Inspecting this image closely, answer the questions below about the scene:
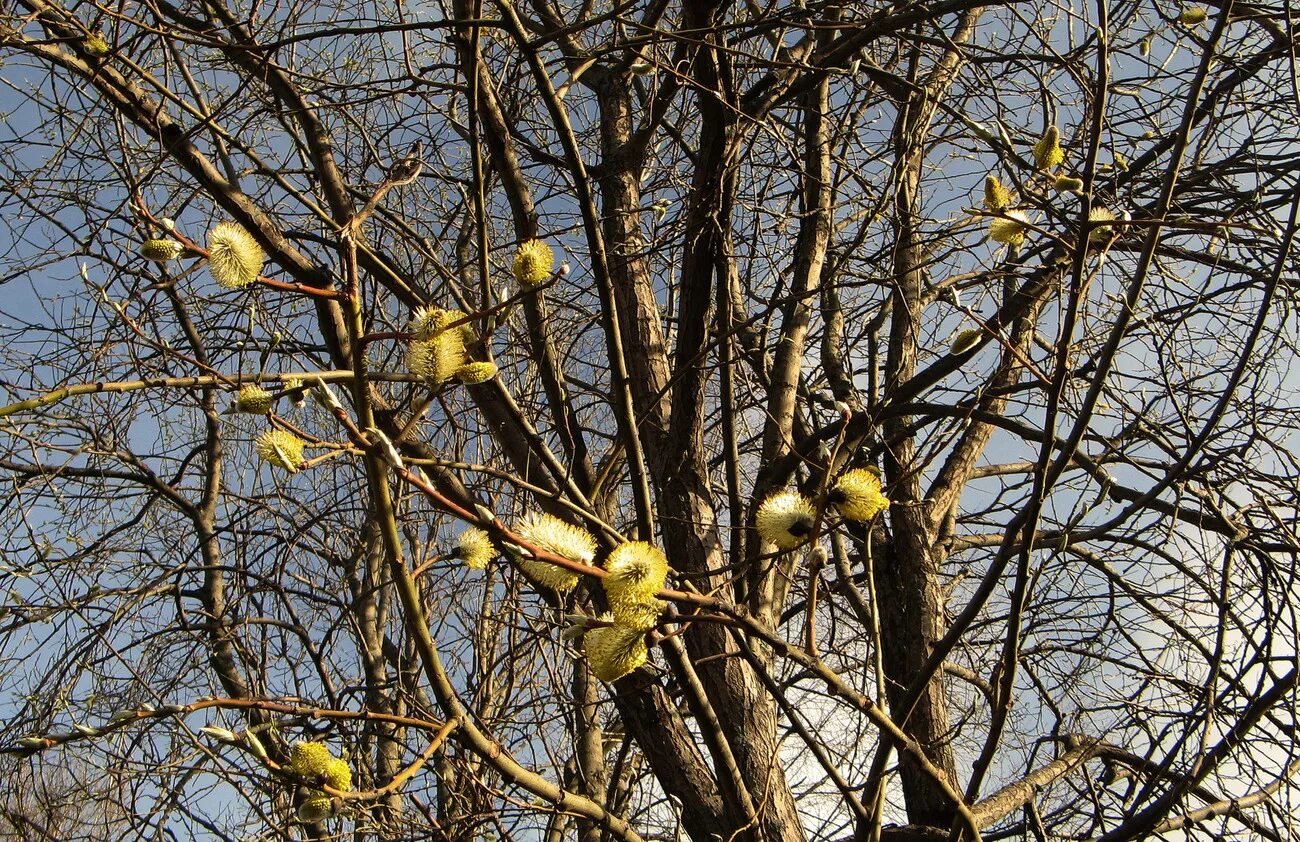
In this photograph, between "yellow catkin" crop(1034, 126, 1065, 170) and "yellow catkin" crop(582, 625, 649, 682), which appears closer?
"yellow catkin" crop(582, 625, 649, 682)

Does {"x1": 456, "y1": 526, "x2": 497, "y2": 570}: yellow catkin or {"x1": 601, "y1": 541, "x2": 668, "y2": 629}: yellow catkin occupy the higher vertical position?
{"x1": 456, "y1": 526, "x2": 497, "y2": 570}: yellow catkin

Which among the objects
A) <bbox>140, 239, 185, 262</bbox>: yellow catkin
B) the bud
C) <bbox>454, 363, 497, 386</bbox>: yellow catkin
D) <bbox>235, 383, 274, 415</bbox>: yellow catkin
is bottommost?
<bbox>235, 383, 274, 415</bbox>: yellow catkin

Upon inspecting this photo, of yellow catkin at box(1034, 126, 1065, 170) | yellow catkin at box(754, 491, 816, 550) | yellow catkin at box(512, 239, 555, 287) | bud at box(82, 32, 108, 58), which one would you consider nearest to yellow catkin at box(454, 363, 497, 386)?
yellow catkin at box(512, 239, 555, 287)

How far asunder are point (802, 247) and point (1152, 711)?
6.67ft

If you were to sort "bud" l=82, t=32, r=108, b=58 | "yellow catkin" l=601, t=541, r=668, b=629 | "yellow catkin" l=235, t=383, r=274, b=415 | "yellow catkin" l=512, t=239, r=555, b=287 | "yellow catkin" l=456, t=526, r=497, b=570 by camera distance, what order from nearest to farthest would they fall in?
"yellow catkin" l=601, t=541, r=668, b=629 < "yellow catkin" l=235, t=383, r=274, b=415 < "yellow catkin" l=456, t=526, r=497, b=570 < "yellow catkin" l=512, t=239, r=555, b=287 < "bud" l=82, t=32, r=108, b=58

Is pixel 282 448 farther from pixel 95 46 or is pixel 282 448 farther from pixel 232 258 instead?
pixel 95 46

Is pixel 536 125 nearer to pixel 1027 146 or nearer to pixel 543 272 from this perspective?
pixel 1027 146

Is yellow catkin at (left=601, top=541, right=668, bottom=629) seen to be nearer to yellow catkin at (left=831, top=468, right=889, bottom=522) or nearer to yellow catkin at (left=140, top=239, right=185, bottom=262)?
yellow catkin at (left=831, top=468, right=889, bottom=522)

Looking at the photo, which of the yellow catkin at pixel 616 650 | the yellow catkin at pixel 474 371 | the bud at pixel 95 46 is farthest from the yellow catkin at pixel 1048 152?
the bud at pixel 95 46

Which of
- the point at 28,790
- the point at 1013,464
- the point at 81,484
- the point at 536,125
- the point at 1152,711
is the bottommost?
the point at 1152,711

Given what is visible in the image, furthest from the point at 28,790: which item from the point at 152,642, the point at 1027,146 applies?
the point at 1027,146

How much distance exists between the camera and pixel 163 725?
4145mm

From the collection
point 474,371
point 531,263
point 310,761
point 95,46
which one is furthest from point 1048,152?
point 95,46

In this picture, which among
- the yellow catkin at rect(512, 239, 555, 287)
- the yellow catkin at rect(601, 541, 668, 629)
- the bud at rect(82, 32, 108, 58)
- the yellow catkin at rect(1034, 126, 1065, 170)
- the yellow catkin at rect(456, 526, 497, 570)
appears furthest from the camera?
the bud at rect(82, 32, 108, 58)
